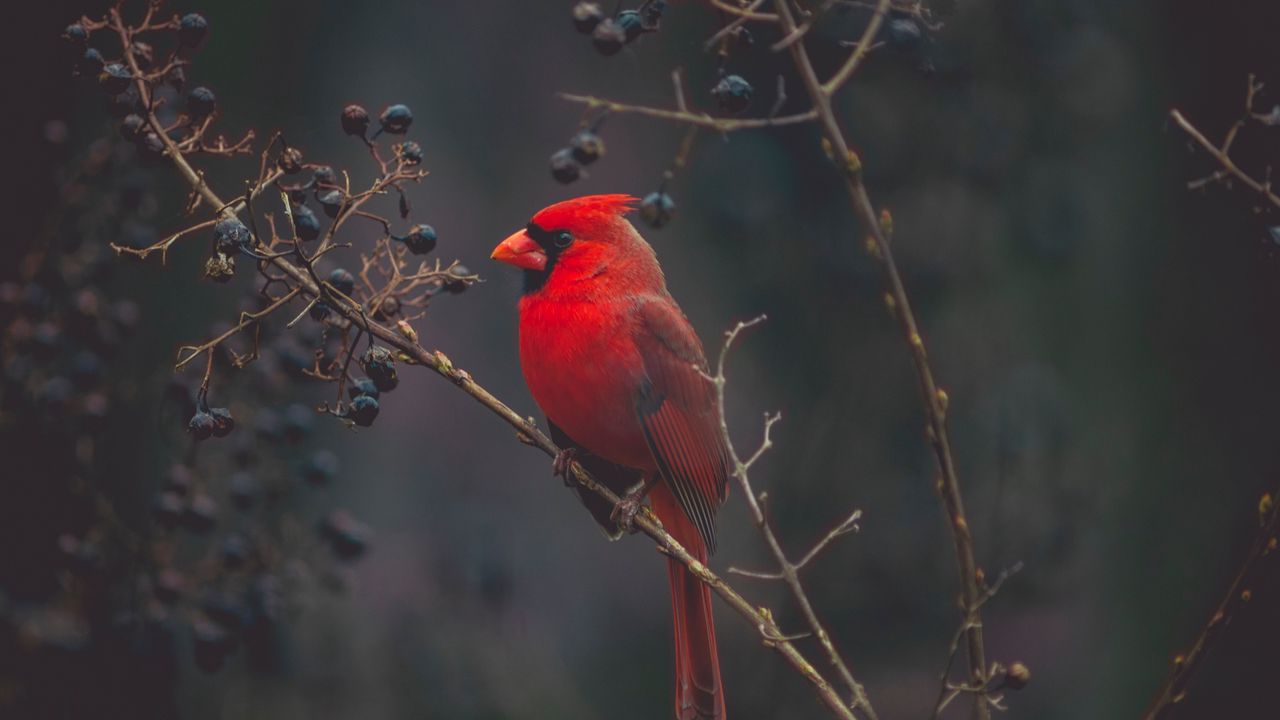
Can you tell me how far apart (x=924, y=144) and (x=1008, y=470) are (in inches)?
24.6

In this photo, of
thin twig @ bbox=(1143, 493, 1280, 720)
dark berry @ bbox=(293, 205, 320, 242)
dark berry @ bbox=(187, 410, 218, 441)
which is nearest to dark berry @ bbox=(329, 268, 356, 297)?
dark berry @ bbox=(293, 205, 320, 242)

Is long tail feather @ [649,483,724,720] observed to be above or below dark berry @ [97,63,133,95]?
below

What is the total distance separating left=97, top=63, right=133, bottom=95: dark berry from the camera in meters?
1.06

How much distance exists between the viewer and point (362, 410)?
1.05 meters

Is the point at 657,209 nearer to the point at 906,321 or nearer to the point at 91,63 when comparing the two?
the point at 906,321

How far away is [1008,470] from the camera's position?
2.17 metres

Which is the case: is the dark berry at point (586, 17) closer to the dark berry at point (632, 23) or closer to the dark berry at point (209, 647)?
the dark berry at point (632, 23)

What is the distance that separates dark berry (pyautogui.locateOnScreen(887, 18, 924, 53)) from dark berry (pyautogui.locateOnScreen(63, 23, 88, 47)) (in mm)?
688

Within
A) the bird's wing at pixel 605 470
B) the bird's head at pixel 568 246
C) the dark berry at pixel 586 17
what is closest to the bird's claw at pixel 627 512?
the bird's wing at pixel 605 470

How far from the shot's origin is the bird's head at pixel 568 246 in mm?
1397

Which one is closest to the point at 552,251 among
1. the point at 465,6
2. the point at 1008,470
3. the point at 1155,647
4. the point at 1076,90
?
the point at 1008,470

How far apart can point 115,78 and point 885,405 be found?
175 centimetres

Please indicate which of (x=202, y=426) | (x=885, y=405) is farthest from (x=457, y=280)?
(x=885, y=405)

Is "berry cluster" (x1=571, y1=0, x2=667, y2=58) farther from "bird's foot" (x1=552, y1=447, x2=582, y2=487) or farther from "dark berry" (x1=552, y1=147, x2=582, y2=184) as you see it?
"bird's foot" (x1=552, y1=447, x2=582, y2=487)
